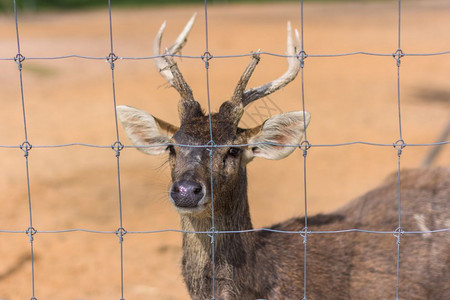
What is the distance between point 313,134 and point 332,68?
542 cm

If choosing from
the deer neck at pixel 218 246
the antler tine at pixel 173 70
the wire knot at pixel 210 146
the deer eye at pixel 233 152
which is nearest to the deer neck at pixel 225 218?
the deer neck at pixel 218 246

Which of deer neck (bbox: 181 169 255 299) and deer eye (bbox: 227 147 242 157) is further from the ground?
deer eye (bbox: 227 147 242 157)

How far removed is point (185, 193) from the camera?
11.7 ft

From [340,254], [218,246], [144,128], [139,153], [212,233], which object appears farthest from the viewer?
[139,153]

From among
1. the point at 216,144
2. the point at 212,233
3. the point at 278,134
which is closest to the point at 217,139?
the point at 216,144

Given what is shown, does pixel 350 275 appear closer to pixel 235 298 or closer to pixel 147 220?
pixel 235 298

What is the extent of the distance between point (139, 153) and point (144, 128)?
5.52 m

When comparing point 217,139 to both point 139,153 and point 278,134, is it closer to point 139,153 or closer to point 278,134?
point 278,134

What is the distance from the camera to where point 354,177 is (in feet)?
27.3

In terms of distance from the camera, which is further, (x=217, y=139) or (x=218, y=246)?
(x=218, y=246)

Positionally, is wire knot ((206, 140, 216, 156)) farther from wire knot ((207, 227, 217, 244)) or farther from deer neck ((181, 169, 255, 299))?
wire knot ((207, 227, 217, 244))

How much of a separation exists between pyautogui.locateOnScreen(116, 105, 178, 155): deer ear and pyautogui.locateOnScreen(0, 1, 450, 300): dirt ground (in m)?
0.26

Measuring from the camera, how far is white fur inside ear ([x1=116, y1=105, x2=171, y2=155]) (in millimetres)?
4152

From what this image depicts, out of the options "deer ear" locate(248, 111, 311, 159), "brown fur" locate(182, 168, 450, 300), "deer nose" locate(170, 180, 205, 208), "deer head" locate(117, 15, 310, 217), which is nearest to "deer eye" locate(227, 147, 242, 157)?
"deer head" locate(117, 15, 310, 217)
